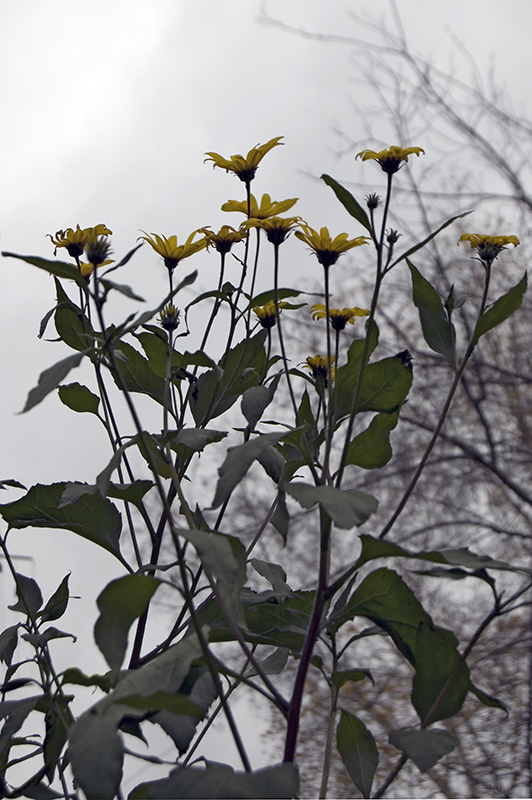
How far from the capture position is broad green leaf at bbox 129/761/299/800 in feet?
0.80

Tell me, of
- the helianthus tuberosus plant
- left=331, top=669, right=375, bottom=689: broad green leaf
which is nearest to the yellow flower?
the helianthus tuberosus plant

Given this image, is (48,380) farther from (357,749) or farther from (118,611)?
(357,749)

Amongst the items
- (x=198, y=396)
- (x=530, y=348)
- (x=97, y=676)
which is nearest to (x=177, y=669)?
(x=97, y=676)

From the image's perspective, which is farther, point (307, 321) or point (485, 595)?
point (307, 321)

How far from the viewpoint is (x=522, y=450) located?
8.82 ft

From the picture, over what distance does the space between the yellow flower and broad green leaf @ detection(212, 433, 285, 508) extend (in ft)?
0.51

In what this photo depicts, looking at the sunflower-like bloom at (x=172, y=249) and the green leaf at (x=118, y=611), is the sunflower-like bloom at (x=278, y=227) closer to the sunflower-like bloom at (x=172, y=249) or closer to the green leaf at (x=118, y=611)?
the sunflower-like bloom at (x=172, y=249)

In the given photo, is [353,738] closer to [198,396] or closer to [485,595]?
[198,396]

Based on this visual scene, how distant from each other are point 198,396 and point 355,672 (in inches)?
7.2

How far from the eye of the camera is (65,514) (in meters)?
0.41

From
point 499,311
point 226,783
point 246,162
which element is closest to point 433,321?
point 499,311

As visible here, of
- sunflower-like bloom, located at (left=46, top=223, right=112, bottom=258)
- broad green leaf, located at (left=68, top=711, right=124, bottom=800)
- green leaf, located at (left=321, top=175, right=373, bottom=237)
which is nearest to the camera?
broad green leaf, located at (left=68, top=711, right=124, bottom=800)

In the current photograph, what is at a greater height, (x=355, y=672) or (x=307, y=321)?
(x=307, y=321)

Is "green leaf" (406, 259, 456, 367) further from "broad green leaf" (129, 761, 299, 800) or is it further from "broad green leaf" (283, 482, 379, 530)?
"broad green leaf" (129, 761, 299, 800)
